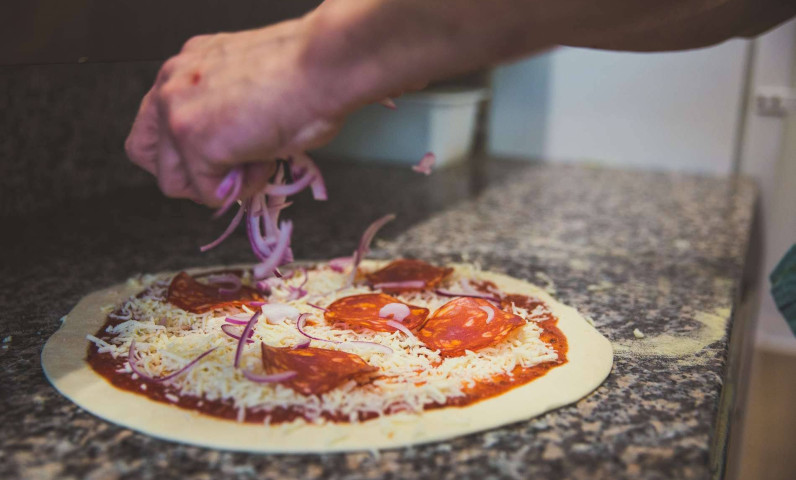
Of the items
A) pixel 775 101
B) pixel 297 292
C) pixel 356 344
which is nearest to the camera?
pixel 356 344

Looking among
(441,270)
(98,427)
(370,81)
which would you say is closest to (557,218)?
(441,270)

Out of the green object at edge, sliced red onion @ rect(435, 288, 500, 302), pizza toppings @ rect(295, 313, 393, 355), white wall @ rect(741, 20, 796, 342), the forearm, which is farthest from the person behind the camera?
white wall @ rect(741, 20, 796, 342)

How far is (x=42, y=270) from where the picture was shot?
1.27 meters

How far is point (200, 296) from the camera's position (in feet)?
3.45

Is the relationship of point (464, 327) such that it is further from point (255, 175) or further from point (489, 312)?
point (255, 175)

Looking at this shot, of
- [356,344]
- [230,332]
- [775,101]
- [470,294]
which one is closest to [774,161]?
[775,101]

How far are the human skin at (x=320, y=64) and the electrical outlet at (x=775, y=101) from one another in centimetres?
162

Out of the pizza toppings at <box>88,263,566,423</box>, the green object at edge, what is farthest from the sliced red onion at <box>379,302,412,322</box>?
the green object at edge

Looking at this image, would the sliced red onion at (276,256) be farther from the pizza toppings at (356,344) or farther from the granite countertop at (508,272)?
the granite countertop at (508,272)

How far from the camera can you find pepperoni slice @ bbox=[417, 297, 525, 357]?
0.89m

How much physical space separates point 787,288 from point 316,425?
0.70 metres

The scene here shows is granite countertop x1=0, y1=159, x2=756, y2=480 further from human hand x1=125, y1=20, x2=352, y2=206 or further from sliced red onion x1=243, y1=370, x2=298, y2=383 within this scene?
human hand x1=125, y1=20, x2=352, y2=206

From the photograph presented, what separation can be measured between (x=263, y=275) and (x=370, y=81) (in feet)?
0.87

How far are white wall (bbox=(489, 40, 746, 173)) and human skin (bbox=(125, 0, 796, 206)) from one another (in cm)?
163
